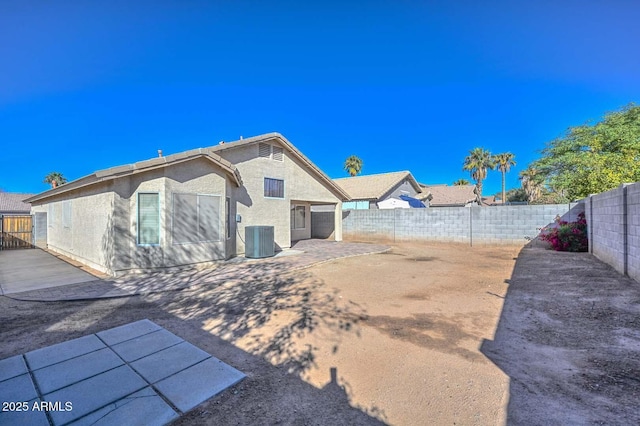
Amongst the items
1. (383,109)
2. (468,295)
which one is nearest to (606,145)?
(383,109)

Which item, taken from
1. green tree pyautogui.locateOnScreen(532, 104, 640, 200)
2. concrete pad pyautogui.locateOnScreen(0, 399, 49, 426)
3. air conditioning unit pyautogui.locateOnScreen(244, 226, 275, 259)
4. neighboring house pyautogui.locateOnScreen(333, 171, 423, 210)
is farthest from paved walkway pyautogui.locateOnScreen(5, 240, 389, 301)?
neighboring house pyautogui.locateOnScreen(333, 171, 423, 210)

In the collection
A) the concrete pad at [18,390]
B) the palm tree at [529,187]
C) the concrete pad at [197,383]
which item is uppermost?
the palm tree at [529,187]

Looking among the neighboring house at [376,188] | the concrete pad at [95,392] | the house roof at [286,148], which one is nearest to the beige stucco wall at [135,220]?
the house roof at [286,148]

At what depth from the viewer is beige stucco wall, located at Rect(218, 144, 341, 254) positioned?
41.7 feet

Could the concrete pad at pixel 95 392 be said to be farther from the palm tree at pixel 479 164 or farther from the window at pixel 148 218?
the palm tree at pixel 479 164

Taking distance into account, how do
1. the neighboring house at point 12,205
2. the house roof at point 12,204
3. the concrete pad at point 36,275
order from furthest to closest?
the house roof at point 12,204 < the neighboring house at point 12,205 < the concrete pad at point 36,275

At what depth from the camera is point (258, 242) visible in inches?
450

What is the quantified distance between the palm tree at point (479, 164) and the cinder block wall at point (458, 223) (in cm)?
2283

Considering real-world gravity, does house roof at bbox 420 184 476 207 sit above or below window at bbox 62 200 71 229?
above

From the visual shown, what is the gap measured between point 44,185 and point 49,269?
45952mm

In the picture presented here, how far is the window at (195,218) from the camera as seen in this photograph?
8938 millimetres

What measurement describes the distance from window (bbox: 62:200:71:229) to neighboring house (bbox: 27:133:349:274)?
0.15ft

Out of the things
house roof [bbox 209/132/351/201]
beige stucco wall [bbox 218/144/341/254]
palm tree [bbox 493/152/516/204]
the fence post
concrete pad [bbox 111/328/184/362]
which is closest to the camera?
concrete pad [bbox 111/328/184/362]

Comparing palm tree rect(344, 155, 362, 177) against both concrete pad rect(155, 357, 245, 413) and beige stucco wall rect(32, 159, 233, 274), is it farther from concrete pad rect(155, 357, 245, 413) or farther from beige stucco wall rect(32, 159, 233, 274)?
concrete pad rect(155, 357, 245, 413)
